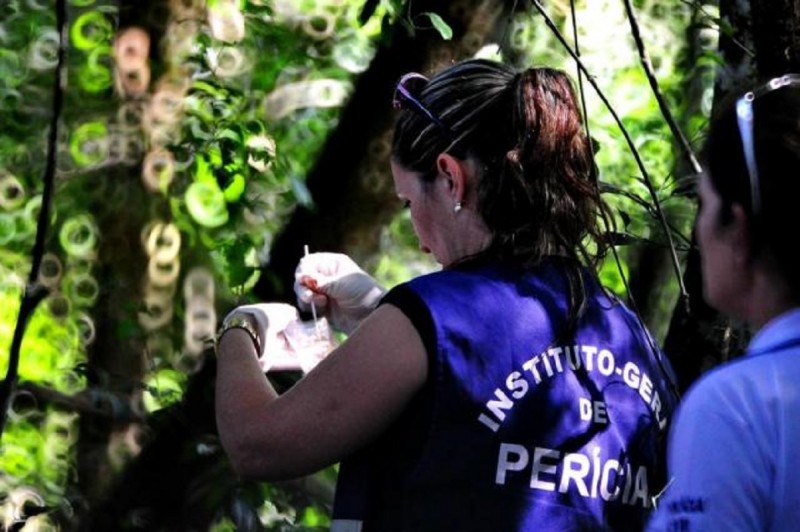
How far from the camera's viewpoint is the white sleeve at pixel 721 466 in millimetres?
1422

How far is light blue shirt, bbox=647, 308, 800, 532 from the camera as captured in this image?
4.67 feet

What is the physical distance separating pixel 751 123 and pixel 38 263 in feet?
3.40

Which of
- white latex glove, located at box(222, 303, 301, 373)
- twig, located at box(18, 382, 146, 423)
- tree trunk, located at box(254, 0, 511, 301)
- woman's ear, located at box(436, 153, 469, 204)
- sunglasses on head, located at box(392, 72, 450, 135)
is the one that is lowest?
twig, located at box(18, 382, 146, 423)

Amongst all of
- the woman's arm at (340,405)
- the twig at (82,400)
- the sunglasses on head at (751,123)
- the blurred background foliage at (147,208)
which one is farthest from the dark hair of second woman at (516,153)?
the twig at (82,400)

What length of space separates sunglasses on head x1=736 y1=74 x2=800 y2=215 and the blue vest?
58cm

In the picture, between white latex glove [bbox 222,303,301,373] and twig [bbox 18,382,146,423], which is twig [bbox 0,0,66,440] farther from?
twig [bbox 18,382,146,423]

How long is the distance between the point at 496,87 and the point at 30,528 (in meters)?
2.92

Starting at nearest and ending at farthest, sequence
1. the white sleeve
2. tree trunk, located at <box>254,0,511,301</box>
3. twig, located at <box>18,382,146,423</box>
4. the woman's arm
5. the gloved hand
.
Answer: the white sleeve → the woman's arm → the gloved hand → twig, located at <box>18,382,146,423</box> → tree trunk, located at <box>254,0,511,301</box>

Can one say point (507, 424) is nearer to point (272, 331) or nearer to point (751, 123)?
point (272, 331)

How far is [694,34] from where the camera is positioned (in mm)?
7676

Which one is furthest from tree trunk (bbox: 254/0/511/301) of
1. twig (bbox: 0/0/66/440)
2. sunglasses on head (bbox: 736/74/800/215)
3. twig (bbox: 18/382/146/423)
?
sunglasses on head (bbox: 736/74/800/215)

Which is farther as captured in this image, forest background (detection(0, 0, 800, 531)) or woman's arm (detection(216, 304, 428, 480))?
forest background (detection(0, 0, 800, 531))

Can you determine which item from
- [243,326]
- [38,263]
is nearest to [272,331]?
[243,326]

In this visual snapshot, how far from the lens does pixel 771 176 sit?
1487 mm
